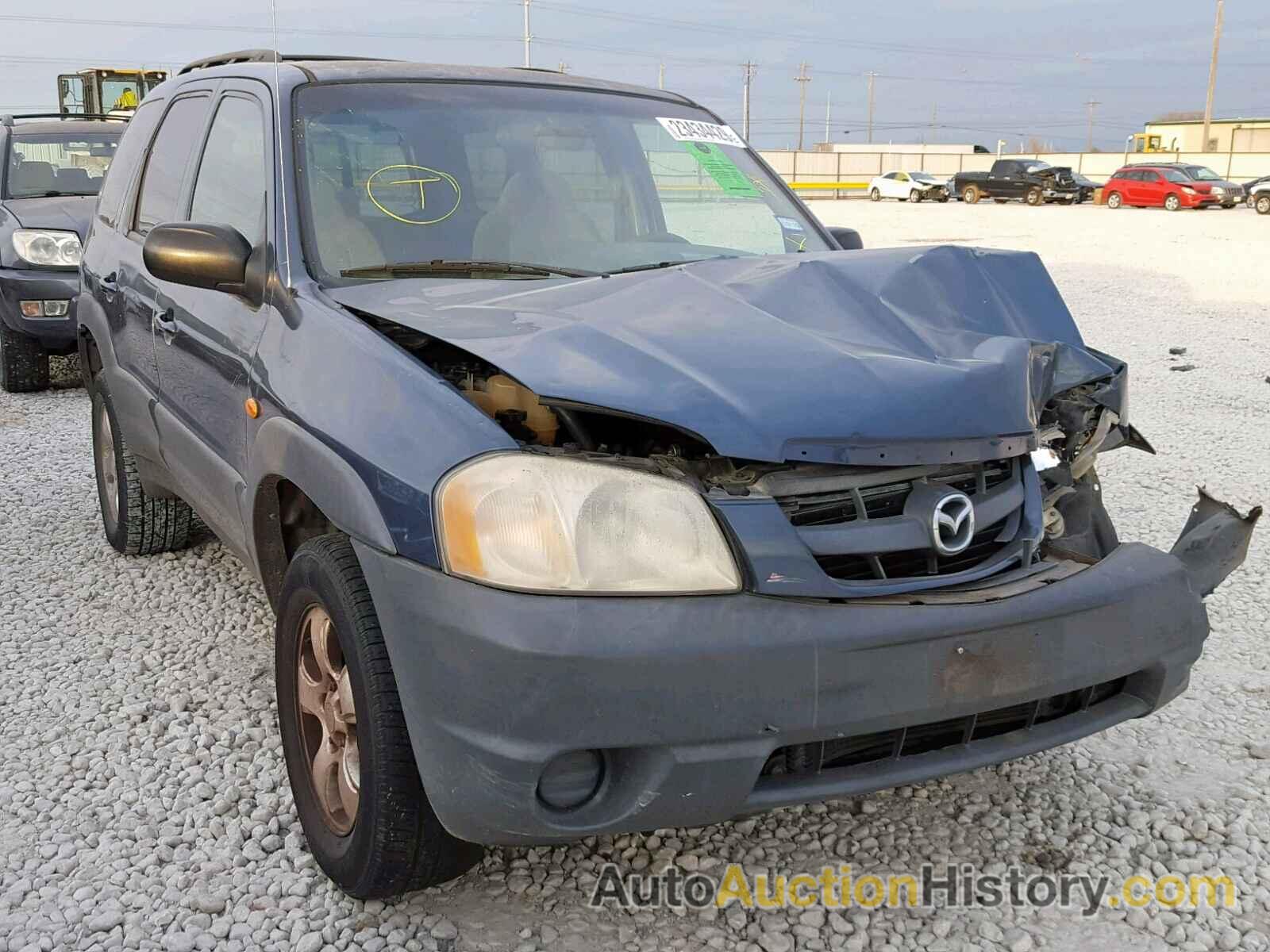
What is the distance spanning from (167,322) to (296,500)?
42.9 inches

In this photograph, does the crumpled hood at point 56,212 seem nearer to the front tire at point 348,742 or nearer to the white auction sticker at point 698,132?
the white auction sticker at point 698,132

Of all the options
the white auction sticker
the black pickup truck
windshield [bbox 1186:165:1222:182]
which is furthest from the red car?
the white auction sticker

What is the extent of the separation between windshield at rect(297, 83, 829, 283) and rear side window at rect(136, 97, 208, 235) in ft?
2.66

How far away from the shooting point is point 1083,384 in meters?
2.87

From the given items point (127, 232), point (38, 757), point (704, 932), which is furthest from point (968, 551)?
point (127, 232)

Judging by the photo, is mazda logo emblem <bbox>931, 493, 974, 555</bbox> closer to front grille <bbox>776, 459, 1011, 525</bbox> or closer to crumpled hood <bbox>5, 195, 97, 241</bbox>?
front grille <bbox>776, 459, 1011, 525</bbox>

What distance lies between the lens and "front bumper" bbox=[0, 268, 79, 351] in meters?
8.00

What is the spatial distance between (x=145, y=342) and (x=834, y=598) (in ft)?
8.85

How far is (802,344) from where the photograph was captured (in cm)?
234

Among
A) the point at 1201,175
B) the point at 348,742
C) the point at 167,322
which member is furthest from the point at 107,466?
the point at 1201,175

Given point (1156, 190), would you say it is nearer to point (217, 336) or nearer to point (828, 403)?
point (217, 336)

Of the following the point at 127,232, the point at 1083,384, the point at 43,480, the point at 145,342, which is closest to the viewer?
the point at 1083,384

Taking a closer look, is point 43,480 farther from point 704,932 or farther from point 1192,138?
point 1192,138

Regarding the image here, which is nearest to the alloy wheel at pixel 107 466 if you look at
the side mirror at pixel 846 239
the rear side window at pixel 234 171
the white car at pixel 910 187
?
the rear side window at pixel 234 171
